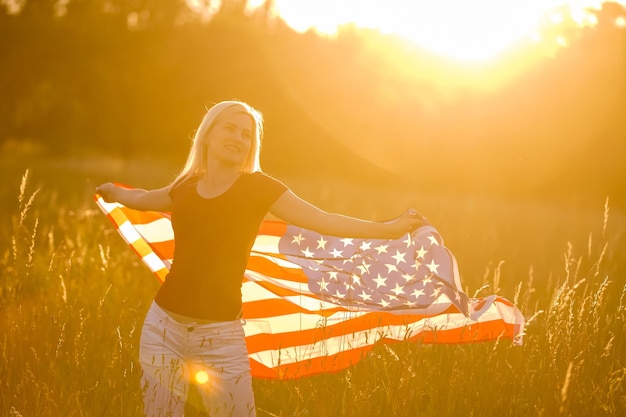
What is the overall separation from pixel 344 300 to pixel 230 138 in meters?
1.42

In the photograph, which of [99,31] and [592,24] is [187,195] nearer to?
[592,24]

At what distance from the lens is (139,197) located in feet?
13.3

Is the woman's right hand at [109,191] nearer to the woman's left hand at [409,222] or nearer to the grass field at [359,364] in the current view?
the grass field at [359,364]

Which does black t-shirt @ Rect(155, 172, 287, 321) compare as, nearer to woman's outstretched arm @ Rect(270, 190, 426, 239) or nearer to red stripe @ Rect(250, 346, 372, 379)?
woman's outstretched arm @ Rect(270, 190, 426, 239)

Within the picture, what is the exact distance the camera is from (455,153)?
24812 millimetres

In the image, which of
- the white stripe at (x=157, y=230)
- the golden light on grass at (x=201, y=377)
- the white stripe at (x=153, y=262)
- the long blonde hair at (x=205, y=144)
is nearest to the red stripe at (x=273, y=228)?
the white stripe at (x=157, y=230)

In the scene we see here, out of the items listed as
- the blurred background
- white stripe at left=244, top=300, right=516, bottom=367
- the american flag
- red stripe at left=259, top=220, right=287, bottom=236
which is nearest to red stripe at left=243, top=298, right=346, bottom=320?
the american flag

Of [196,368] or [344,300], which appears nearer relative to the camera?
[196,368]

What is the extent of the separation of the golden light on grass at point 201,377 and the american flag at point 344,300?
760mm

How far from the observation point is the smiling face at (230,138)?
139 inches

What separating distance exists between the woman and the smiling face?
12mm

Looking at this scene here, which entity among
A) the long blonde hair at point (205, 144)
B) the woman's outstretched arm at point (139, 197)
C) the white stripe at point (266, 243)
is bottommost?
the white stripe at point (266, 243)

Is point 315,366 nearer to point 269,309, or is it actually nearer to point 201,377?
point 269,309

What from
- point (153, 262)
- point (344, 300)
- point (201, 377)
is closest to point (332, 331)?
point (344, 300)
